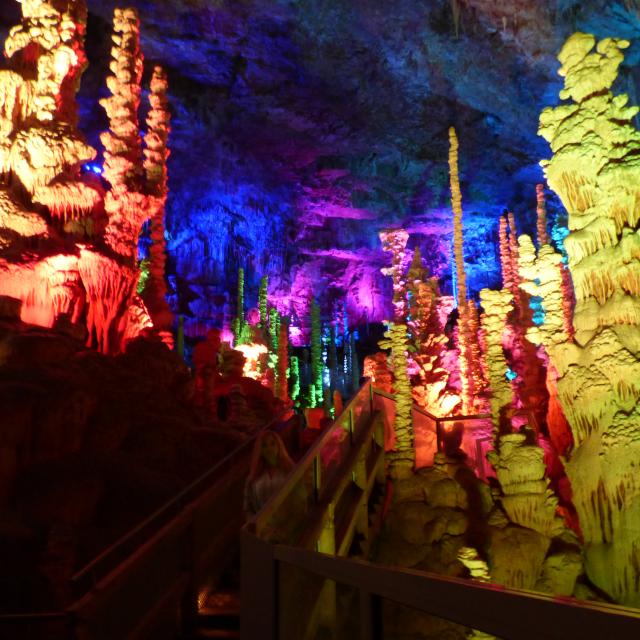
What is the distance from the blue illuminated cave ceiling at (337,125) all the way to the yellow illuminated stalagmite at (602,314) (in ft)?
31.1

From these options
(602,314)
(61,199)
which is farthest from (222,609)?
(61,199)

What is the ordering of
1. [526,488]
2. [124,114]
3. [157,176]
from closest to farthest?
[526,488] → [124,114] → [157,176]

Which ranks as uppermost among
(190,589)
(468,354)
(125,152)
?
(125,152)

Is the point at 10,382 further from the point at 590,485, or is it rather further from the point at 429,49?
the point at 429,49

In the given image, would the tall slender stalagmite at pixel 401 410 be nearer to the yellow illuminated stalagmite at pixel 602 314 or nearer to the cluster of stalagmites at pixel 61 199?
the yellow illuminated stalagmite at pixel 602 314

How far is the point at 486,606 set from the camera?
4.03 ft

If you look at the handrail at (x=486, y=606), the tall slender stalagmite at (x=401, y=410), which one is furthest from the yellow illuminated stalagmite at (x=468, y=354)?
the handrail at (x=486, y=606)

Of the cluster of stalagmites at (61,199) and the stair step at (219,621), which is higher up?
the cluster of stalagmites at (61,199)

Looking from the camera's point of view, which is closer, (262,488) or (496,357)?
(262,488)

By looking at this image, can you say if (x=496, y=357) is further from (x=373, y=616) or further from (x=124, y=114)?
(x=373, y=616)

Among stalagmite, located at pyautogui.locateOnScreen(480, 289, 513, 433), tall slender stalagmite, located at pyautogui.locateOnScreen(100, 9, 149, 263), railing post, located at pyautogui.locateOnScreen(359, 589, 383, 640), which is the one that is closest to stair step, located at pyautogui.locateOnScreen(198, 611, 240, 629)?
railing post, located at pyautogui.locateOnScreen(359, 589, 383, 640)

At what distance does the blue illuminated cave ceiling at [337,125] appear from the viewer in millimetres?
18875

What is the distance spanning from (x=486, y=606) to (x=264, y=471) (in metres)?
4.18

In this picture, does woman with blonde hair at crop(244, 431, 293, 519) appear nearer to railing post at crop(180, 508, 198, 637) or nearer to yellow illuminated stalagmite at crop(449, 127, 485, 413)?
railing post at crop(180, 508, 198, 637)
